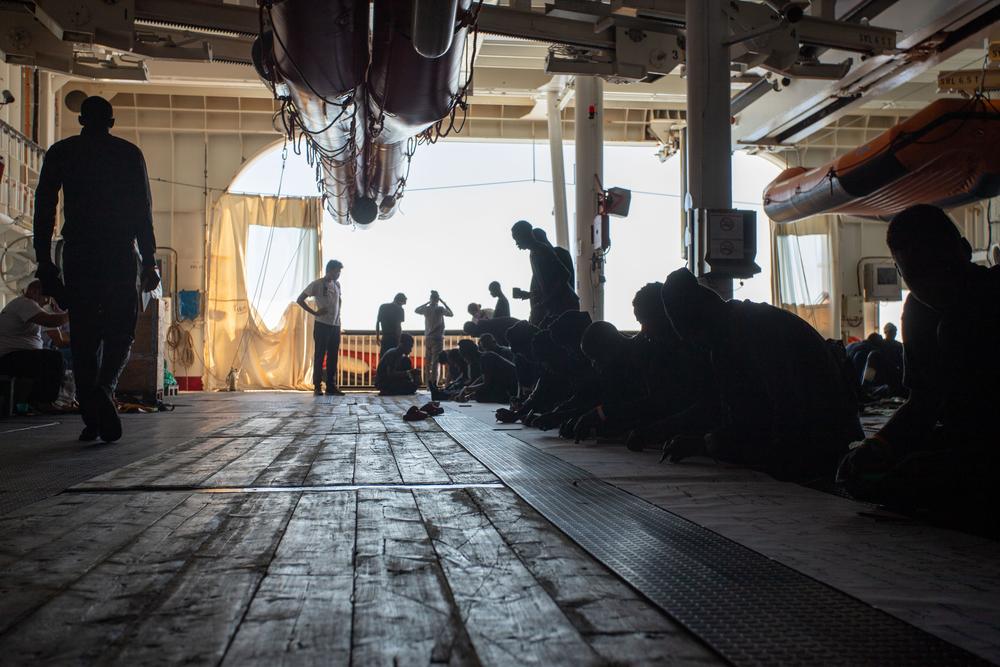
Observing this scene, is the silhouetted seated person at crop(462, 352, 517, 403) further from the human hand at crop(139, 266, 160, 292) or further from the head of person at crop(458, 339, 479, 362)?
the human hand at crop(139, 266, 160, 292)

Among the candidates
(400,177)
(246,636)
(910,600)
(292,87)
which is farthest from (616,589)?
(400,177)

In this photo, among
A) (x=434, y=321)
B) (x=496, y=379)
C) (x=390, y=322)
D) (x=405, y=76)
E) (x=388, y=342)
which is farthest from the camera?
(x=434, y=321)

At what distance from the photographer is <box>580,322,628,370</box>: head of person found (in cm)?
479

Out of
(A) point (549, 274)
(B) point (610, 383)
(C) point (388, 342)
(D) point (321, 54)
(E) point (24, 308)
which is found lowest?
(B) point (610, 383)

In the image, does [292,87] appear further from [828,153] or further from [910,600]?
[828,153]

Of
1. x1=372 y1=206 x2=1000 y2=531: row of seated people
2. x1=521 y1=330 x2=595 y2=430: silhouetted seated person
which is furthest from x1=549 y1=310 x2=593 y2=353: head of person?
x1=521 y1=330 x2=595 y2=430: silhouetted seated person

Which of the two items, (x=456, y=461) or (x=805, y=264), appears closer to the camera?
(x=456, y=461)

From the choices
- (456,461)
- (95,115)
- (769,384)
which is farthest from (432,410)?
(769,384)

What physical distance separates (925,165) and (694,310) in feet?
19.4

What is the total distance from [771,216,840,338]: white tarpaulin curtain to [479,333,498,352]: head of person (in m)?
10.1

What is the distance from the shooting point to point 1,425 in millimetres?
5773

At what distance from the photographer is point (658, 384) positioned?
439 cm

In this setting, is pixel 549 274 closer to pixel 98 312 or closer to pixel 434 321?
pixel 98 312

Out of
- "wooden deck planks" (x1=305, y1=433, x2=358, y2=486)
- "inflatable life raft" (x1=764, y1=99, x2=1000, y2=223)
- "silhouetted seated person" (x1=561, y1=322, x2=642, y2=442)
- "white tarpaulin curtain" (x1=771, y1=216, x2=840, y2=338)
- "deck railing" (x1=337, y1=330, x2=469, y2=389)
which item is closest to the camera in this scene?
"wooden deck planks" (x1=305, y1=433, x2=358, y2=486)
